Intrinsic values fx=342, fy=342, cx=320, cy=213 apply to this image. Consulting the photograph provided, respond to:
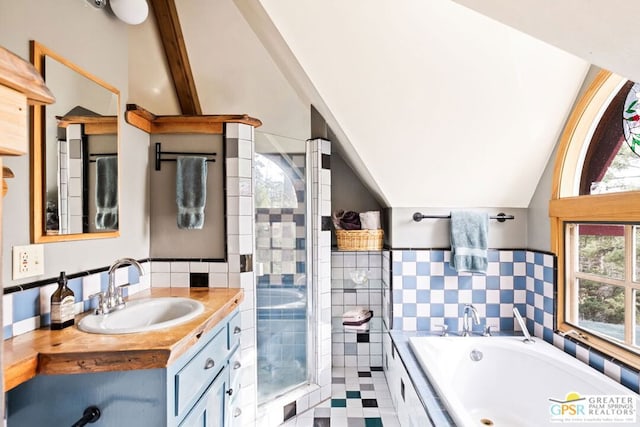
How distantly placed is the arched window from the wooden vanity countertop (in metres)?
2.04

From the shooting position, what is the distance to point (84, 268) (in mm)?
1521

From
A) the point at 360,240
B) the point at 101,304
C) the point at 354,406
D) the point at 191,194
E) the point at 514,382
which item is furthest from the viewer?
the point at 360,240

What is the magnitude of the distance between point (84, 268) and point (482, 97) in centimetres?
223

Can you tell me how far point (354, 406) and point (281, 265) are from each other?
3.61 feet

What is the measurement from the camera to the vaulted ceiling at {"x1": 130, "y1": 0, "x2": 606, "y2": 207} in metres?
1.70

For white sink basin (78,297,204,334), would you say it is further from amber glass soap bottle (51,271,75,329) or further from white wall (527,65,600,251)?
white wall (527,65,600,251)

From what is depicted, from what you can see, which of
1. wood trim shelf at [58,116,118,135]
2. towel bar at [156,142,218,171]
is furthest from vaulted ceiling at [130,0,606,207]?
wood trim shelf at [58,116,118,135]

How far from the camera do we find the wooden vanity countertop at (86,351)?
3.29ft

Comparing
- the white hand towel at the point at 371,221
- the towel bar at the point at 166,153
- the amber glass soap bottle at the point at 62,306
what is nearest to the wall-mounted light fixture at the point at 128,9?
the towel bar at the point at 166,153

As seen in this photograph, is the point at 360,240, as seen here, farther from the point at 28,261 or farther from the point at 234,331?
the point at 28,261

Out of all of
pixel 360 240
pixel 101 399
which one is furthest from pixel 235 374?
pixel 360 240

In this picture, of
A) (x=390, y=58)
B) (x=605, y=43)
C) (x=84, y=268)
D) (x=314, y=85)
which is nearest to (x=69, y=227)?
(x=84, y=268)

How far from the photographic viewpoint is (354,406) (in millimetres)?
2361

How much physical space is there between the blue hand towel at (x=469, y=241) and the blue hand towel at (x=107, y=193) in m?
2.17
